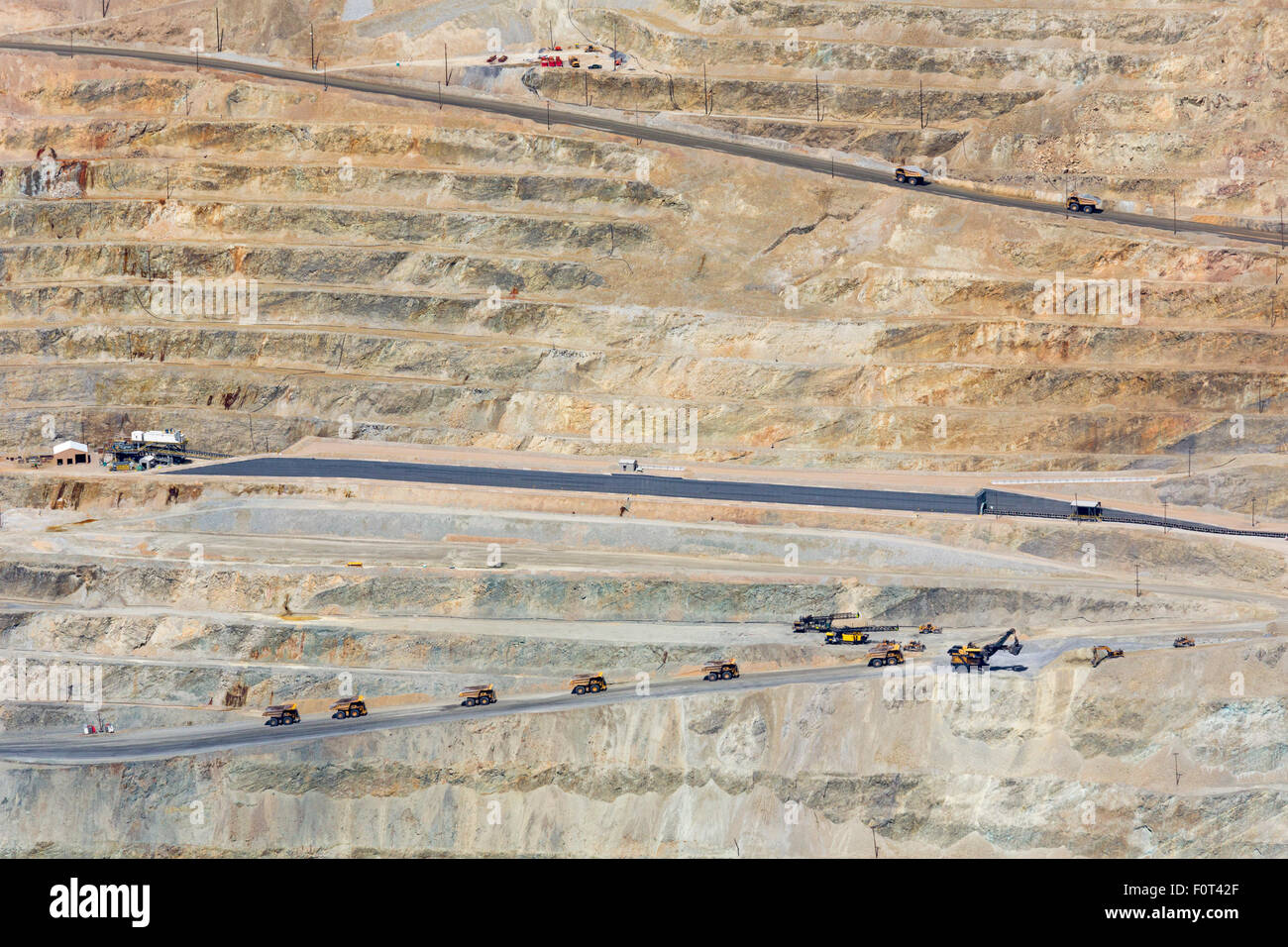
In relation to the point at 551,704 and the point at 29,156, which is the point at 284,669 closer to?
the point at 551,704

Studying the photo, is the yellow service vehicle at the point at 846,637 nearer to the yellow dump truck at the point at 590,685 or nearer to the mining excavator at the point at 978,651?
the mining excavator at the point at 978,651

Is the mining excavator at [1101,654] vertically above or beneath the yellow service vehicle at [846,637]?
beneath

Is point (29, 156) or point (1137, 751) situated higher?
point (29, 156)


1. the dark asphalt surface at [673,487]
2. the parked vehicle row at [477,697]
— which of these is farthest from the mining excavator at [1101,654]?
the parked vehicle row at [477,697]

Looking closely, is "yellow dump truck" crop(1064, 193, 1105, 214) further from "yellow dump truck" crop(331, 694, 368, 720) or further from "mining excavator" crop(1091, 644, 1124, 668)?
"yellow dump truck" crop(331, 694, 368, 720)

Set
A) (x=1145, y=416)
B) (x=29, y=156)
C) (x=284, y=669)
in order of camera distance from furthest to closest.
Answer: (x=29, y=156) → (x=1145, y=416) → (x=284, y=669)

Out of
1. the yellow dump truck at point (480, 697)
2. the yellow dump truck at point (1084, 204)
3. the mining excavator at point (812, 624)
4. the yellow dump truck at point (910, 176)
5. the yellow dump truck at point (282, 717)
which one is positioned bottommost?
the yellow dump truck at point (282, 717)

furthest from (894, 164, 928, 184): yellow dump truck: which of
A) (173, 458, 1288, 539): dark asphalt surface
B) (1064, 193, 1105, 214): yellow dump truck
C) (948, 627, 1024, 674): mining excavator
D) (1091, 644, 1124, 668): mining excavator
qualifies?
(1091, 644, 1124, 668): mining excavator

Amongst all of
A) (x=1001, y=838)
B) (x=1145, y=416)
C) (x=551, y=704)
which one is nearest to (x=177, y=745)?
(x=551, y=704)
